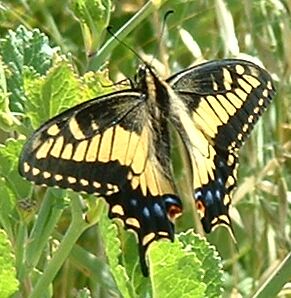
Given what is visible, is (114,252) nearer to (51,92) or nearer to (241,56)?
(51,92)

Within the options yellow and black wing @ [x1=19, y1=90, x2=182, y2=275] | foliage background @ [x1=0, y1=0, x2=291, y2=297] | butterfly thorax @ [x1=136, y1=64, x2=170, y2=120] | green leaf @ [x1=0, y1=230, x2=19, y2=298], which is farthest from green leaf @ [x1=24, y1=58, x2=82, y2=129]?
foliage background @ [x1=0, y1=0, x2=291, y2=297]

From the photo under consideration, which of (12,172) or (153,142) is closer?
(12,172)

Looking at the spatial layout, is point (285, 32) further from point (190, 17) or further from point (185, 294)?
point (185, 294)

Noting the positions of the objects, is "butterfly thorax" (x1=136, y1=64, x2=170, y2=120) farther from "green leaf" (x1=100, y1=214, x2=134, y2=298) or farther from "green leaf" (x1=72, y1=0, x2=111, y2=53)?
"green leaf" (x1=100, y1=214, x2=134, y2=298)

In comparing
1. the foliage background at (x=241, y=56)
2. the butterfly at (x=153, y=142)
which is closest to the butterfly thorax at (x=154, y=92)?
the butterfly at (x=153, y=142)

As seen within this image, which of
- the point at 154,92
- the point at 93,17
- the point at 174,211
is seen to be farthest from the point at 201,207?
the point at 93,17
